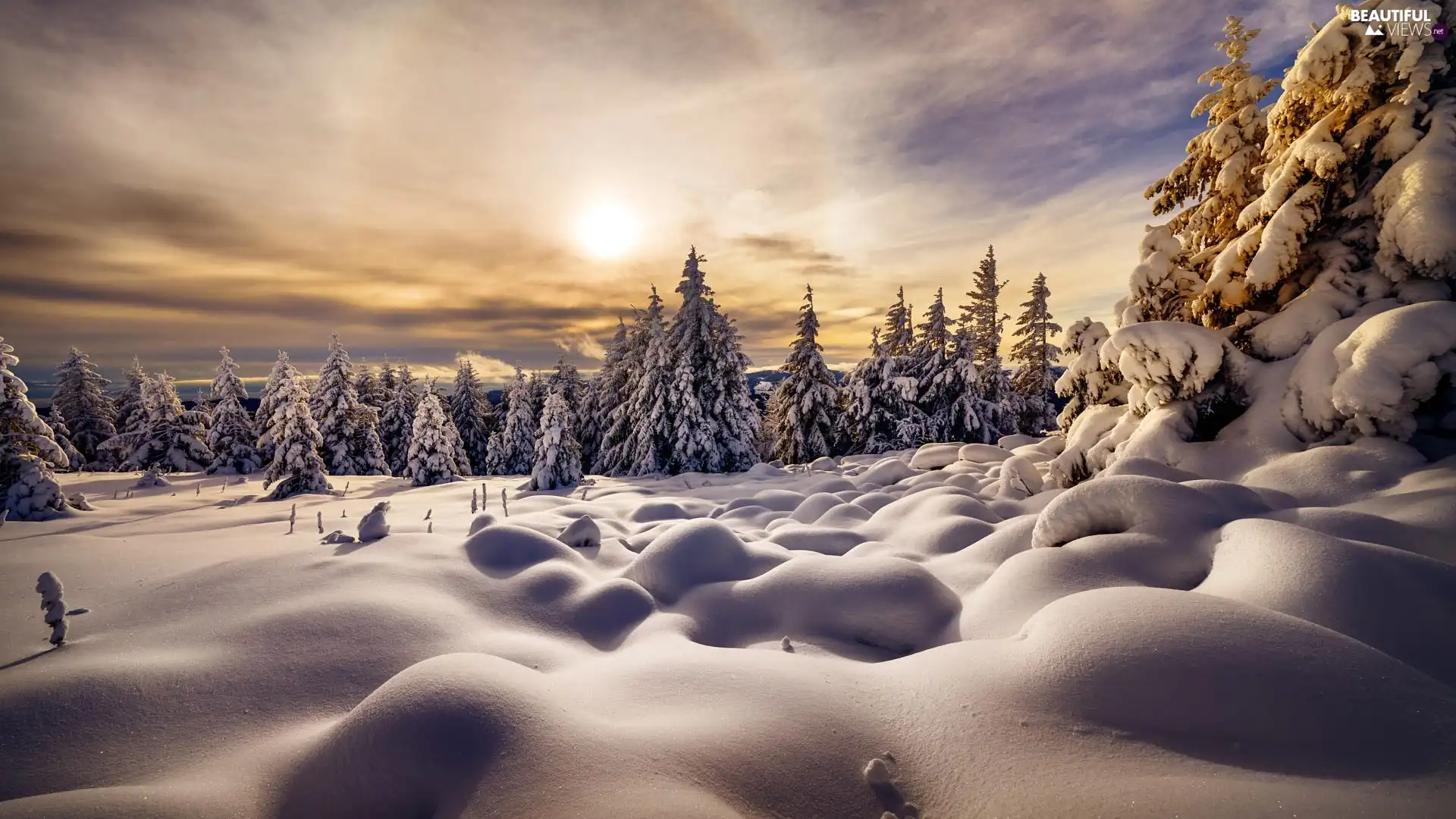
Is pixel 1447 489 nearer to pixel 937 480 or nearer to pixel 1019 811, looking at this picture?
pixel 1019 811

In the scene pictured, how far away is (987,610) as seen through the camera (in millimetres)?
4203

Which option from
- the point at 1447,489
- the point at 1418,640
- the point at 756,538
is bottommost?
the point at 756,538

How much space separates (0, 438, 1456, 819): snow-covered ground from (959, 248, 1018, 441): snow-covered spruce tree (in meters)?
21.4

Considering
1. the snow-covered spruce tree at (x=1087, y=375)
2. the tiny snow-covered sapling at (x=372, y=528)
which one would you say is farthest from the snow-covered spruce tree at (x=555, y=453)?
the snow-covered spruce tree at (x=1087, y=375)

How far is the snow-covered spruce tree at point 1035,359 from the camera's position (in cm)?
2908

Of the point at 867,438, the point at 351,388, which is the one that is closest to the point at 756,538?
the point at 867,438

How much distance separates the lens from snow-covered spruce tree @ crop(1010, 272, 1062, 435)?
29.1 meters

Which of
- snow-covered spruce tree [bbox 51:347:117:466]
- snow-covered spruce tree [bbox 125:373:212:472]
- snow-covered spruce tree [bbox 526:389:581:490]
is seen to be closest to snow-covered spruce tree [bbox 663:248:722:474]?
snow-covered spruce tree [bbox 526:389:581:490]

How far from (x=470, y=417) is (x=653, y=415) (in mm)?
26182

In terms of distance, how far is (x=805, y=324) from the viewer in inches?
1013

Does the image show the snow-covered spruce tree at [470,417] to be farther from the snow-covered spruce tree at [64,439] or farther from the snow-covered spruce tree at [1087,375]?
the snow-covered spruce tree at [1087,375]

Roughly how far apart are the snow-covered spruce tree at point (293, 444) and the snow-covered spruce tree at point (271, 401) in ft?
0.18

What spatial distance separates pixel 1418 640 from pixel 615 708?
15.1ft

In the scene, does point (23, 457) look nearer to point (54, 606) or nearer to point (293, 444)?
point (293, 444)
